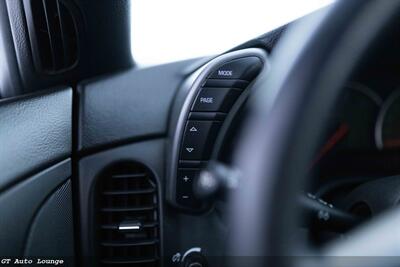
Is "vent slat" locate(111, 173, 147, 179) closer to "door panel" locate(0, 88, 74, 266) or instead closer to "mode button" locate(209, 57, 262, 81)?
"door panel" locate(0, 88, 74, 266)

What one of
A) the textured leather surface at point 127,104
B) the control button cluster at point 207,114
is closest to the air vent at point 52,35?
the textured leather surface at point 127,104

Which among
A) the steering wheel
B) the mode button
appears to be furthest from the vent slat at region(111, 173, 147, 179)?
the steering wheel

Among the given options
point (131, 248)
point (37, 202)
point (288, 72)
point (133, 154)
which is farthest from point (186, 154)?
point (288, 72)

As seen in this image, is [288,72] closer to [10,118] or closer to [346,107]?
[10,118]

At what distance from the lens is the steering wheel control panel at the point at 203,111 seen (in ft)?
6.61

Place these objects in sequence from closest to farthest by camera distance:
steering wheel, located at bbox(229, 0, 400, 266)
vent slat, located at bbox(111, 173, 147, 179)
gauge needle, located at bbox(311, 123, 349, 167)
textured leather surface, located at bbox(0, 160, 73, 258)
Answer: steering wheel, located at bbox(229, 0, 400, 266) → textured leather surface, located at bbox(0, 160, 73, 258) → vent slat, located at bbox(111, 173, 147, 179) → gauge needle, located at bbox(311, 123, 349, 167)

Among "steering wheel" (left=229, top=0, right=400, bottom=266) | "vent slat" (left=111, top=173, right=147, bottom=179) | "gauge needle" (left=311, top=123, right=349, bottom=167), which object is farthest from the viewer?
"gauge needle" (left=311, top=123, right=349, bottom=167)

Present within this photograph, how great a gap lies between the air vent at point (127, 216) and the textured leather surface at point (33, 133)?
19 cm

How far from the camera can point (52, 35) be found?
2070mm

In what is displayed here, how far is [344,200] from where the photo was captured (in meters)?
2.24

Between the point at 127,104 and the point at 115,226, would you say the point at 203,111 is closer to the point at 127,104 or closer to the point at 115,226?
the point at 127,104

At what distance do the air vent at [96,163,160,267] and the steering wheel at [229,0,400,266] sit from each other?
3.69 feet

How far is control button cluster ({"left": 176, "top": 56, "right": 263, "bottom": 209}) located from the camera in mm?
2021

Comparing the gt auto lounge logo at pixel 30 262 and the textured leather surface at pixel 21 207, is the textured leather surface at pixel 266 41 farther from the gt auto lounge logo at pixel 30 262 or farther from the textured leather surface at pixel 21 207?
the gt auto lounge logo at pixel 30 262
